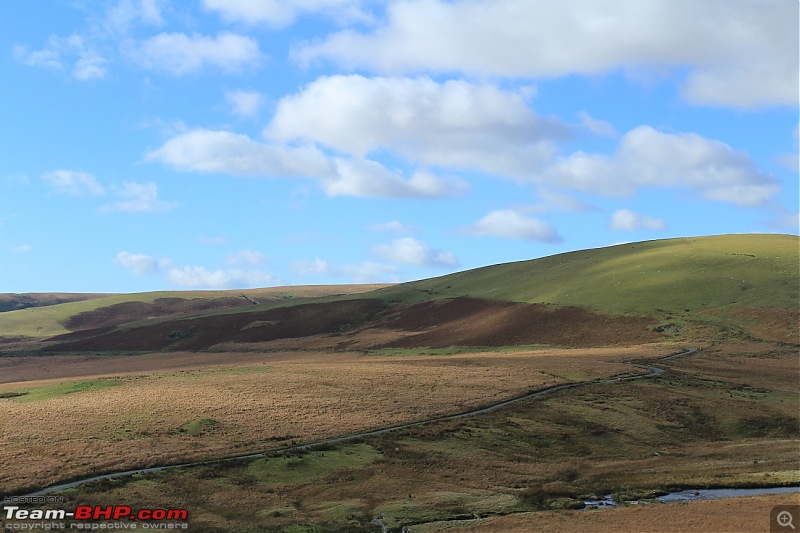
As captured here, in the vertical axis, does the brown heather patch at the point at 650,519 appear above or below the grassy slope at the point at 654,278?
below

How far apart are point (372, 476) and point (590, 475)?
14949 mm

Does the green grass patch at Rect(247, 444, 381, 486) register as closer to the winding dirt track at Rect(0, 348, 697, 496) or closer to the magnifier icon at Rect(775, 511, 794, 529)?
the winding dirt track at Rect(0, 348, 697, 496)

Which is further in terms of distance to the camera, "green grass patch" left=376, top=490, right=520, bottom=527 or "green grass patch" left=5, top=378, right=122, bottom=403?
"green grass patch" left=5, top=378, right=122, bottom=403

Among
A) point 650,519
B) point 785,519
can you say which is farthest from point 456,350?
point 785,519

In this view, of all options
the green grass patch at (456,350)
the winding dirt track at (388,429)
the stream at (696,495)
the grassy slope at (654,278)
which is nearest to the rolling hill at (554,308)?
the grassy slope at (654,278)

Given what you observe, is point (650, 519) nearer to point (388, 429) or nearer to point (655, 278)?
point (388, 429)

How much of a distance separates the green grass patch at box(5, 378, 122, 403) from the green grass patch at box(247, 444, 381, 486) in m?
33.3

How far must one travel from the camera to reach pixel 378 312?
156 meters

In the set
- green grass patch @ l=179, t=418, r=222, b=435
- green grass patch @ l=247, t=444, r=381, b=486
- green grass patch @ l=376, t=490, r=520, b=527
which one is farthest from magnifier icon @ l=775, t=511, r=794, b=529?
green grass patch @ l=179, t=418, r=222, b=435

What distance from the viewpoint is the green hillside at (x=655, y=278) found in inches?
4680

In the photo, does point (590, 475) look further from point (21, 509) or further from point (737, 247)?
point (737, 247)

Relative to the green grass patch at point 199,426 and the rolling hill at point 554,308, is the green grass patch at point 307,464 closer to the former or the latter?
the green grass patch at point 199,426

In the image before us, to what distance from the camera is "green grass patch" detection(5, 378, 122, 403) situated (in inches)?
2854

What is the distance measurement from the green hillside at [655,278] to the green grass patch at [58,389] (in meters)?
77.0
